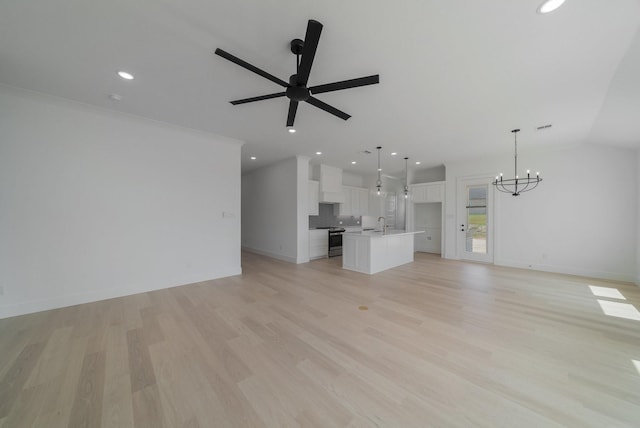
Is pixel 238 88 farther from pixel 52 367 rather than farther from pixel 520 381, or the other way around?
pixel 520 381

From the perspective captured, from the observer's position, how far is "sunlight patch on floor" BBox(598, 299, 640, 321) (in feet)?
9.29

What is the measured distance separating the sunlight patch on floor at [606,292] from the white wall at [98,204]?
6743 millimetres

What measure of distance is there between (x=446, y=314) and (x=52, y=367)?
13.5 ft

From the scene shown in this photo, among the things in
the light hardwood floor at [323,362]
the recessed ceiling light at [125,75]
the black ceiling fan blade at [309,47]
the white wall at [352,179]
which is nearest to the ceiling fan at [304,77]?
the black ceiling fan blade at [309,47]

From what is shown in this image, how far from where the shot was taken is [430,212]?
7.60 metres

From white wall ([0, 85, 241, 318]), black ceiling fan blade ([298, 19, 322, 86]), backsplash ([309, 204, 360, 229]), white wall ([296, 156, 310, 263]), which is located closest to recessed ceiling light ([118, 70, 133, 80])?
white wall ([0, 85, 241, 318])

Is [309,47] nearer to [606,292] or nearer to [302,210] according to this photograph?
[302,210]

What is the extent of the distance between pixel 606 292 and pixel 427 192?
4174mm

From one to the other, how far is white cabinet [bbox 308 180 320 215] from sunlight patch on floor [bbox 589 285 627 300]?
575 cm

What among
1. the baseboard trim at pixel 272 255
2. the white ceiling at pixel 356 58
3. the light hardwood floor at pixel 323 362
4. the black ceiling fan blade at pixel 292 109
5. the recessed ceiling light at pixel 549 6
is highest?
the white ceiling at pixel 356 58

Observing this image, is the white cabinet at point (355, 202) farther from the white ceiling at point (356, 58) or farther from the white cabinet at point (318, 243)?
the white ceiling at point (356, 58)

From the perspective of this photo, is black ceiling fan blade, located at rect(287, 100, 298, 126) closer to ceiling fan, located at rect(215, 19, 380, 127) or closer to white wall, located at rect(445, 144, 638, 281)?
ceiling fan, located at rect(215, 19, 380, 127)

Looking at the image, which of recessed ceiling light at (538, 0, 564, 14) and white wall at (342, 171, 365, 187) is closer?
recessed ceiling light at (538, 0, 564, 14)

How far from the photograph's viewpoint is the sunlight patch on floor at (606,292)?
3.52 meters
